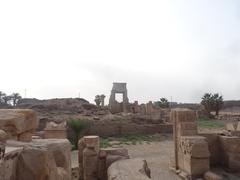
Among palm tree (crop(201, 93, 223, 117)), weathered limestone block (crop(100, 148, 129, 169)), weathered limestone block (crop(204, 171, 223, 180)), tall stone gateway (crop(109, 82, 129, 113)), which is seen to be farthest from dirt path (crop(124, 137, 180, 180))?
palm tree (crop(201, 93, 223, 117))

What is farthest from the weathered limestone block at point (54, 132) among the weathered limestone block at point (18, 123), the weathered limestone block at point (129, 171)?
the weathered limestone block at point (18, 123)

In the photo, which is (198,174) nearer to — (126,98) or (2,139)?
(2,139)

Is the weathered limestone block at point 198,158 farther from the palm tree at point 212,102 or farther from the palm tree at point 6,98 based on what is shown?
the palm tree at point 6,98

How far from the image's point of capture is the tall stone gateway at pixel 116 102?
4009 cm

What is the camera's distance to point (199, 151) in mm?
9953

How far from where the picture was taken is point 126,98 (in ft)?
141

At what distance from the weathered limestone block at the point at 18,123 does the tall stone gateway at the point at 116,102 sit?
114 ft

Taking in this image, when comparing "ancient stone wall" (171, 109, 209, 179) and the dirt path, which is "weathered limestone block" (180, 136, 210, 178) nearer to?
"ancient stone wall" (171, 109, 209, 179)

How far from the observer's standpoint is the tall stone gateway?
40.1 metres

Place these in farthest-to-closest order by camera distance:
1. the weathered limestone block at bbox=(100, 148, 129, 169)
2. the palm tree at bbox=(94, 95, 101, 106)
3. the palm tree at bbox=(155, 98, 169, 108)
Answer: the palm tree at bbox=(155, 98, 169, 108), the palm tree at bbox=(94, 95, 101, 106), the weathered limestone block at bbox=(100, 148, 129, 169)

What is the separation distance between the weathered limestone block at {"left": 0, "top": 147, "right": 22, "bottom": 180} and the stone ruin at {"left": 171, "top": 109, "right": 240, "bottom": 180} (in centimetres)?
776

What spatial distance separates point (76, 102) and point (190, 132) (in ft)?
110

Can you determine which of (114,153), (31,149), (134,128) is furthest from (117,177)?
(134,128)

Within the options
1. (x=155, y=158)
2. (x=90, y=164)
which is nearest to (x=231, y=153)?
(x=155, y=158)
